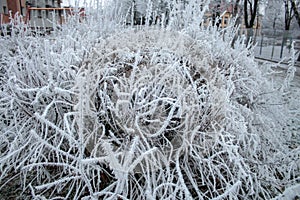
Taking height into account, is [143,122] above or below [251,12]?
below

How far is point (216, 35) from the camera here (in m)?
3.57

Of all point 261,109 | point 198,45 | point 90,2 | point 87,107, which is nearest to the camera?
point 87,107

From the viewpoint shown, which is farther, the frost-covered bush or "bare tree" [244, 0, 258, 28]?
"bare tree" [244, 0, 258, 28]

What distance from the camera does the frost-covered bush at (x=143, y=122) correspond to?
1.99 m

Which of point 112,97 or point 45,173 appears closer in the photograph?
point 112,97

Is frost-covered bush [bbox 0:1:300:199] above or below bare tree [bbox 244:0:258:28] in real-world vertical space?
below

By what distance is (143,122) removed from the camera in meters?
2.15

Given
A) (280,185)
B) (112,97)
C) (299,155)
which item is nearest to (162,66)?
(112,97)

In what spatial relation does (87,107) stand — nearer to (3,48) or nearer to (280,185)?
(280,185)

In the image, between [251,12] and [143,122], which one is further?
[251,12]

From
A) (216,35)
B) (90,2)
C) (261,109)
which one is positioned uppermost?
(90,2)

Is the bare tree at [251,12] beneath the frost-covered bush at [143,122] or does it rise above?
above

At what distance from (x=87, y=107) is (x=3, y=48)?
2.58 meters

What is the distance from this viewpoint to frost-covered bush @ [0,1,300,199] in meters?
1.99
